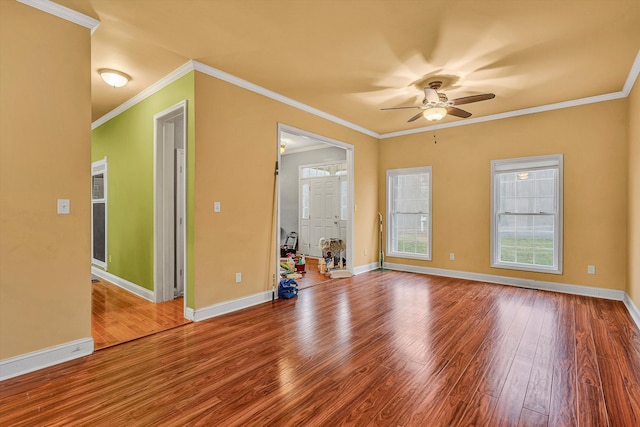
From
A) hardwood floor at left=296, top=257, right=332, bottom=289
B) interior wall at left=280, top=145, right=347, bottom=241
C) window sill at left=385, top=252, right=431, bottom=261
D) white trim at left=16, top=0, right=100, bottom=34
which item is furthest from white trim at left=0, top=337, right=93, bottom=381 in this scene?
interior wall at left=280, top=145, right=347, bottom=241

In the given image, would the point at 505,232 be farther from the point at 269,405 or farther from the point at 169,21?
the point at 169,21

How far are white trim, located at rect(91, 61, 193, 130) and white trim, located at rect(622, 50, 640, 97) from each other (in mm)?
4811

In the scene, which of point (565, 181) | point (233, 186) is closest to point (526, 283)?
point (565, 181)

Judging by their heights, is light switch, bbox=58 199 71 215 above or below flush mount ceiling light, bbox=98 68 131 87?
below

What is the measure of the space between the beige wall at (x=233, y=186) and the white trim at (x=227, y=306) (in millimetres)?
52

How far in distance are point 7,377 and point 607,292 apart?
671 centimetres

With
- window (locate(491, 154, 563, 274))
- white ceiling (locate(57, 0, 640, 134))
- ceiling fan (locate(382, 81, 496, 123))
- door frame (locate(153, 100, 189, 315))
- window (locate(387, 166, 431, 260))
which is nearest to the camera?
white ceiling (locate(57, 0, 640, 134))

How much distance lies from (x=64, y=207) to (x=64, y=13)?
157cm

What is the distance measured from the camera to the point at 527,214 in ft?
17.0

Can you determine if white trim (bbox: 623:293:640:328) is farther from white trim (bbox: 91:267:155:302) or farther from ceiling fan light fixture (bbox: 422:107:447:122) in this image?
white trim (bbox: 91:267:155:302)

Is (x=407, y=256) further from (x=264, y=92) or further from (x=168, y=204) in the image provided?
(x=168, y=204)

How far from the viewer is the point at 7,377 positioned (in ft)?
7.71

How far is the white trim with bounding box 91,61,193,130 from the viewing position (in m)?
3.65

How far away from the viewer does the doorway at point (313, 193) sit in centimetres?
789
